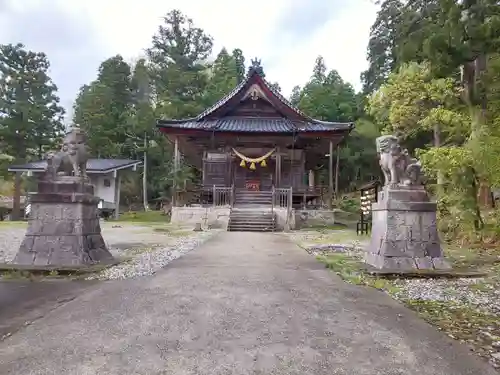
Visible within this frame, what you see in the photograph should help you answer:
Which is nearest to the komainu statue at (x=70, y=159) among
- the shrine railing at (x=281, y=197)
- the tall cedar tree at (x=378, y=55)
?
the shrine railing at (x=281, y=197)

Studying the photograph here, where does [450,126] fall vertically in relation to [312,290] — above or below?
above

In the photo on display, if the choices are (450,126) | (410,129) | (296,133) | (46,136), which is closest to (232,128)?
(296,133)

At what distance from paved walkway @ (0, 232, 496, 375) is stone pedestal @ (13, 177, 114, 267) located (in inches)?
76.2

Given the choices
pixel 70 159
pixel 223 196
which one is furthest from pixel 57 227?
pixel 223 196

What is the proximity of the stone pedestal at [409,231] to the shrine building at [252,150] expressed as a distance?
1284 cm

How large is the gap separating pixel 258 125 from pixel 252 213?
617 cm

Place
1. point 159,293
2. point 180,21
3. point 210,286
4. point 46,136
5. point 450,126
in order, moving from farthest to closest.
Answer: point 180,21 < point 46,136 < point 450,126 < point 210,286 < point 159,293

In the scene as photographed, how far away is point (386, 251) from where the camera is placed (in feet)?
22.9

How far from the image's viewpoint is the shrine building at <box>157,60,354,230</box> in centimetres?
2159

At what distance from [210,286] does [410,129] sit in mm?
14991

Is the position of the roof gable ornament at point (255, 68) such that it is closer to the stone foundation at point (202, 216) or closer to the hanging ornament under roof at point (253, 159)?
the hanging ornament under roof at point (253, 159)

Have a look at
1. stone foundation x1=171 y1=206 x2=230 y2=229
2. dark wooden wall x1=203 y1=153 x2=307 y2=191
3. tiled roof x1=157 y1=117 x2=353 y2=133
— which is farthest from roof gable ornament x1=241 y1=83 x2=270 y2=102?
stone foundation x1=171 y1=206 x2=230 y2=229

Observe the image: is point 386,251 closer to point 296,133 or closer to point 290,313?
point 290,313

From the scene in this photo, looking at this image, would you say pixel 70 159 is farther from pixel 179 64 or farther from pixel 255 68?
pixel 179 64
